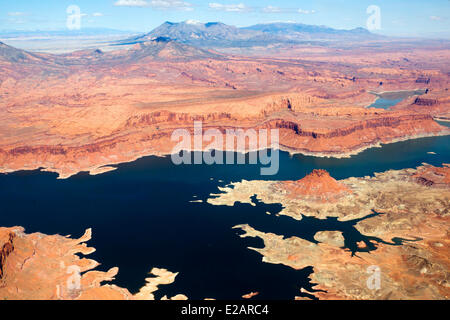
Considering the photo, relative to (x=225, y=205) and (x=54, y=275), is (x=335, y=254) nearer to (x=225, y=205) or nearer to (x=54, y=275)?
(x=225, y=205)

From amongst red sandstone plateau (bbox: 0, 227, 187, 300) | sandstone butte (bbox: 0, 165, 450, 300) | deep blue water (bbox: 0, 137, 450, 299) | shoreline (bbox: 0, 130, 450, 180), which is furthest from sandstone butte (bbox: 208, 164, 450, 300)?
red sandstone plateau (bbox: 0, 227, 187, 300)

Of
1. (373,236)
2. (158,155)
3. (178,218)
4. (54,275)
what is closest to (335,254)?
(373,236)

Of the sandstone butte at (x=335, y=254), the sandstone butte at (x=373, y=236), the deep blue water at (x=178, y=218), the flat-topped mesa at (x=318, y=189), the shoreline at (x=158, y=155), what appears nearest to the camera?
the sandstone butte at (x=335, y=254)

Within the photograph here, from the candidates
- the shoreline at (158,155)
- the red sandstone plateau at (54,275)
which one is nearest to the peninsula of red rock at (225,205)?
the red sandstone plateau at (54,275)

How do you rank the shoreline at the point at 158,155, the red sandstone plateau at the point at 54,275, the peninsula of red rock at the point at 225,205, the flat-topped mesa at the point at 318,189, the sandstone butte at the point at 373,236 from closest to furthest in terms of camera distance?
the red sandstone plateau at the point at 54,275 < the sandstone butte at the point at 373,236 < the peninsula of red rock at the point at 225,205 < the flat-topped mesa at the point at 318,189 < the shoreline at the point at 158,155

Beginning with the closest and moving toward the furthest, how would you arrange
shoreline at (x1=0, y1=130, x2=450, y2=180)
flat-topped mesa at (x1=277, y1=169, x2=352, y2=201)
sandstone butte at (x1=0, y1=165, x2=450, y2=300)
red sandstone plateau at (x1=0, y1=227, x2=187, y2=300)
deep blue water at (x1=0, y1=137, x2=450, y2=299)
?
red sandstone plateau at (x1=0, y1=227, x2=187, y2=300), sandstone butte at (x1=0, y1=165, x2=450, y2=300), deep blue water at (x1=0, y1=137, x2=450, y2=299), flat-topped mesa at (x1=277, y1=169, x2=352, y2=201), shoreline at (x1=0, y1=130, x2=450, y2=180)

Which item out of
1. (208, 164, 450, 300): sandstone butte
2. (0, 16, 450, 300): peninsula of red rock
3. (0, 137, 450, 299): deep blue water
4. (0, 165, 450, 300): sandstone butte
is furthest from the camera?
(0, 137, 450, 299): deep blue water

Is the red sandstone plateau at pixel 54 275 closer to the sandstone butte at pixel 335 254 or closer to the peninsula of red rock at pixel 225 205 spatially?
the sandstone butte at pixel 335 254

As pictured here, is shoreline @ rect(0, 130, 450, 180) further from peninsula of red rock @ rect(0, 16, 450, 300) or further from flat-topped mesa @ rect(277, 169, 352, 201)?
flat-topped mesa @ rect(277, 169, 352, 201)
